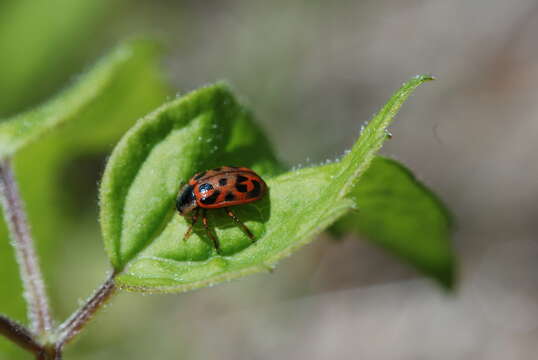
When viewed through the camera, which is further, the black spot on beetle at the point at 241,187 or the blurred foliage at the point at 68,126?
the blurred foliage at the point at 68,126

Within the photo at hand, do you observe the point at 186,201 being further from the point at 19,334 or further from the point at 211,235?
the point at 19,334

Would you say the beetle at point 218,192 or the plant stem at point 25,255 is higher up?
the beetle at point 218,192

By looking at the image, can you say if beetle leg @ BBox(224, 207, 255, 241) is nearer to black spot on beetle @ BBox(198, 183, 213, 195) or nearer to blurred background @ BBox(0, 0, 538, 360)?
black spot on beetle @ BBox(198, 183, 213, 195)

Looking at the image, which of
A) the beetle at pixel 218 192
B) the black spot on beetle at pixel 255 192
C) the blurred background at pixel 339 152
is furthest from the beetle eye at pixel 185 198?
the blurred background at pixel 339 152

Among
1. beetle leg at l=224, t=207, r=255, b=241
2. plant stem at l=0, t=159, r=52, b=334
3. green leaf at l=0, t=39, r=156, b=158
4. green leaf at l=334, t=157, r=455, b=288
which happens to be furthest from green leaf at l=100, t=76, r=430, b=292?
green leaf at l=0, t=39, r=156, b=158

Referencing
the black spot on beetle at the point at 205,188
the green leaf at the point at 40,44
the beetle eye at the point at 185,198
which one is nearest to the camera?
the beetle eye at the point at 185,198

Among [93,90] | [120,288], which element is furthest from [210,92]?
[93,90]

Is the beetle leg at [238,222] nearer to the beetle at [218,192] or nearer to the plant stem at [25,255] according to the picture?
the beetle at [218,192]
